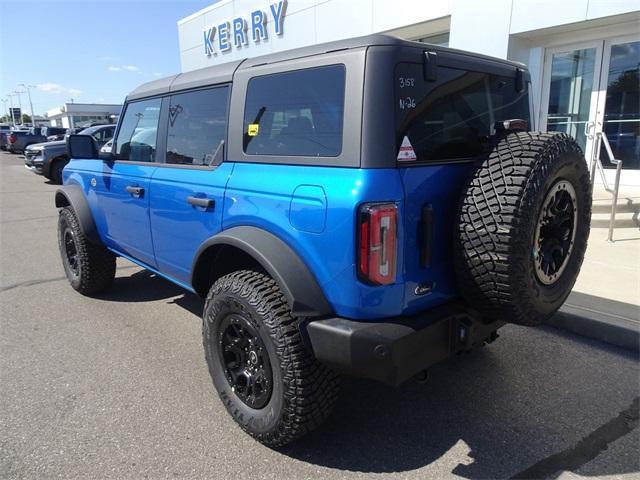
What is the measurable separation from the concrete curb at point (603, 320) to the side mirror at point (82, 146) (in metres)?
4.17

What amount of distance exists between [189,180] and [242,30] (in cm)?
1222

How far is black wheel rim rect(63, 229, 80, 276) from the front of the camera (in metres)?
4.83

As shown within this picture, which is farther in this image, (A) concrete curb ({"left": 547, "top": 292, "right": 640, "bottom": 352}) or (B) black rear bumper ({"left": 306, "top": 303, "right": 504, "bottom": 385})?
(A) concrete curb ({"left": 547, "top": 292, "right": 640, "bottom": 352})

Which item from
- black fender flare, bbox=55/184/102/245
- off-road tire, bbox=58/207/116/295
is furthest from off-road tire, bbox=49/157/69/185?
black fender flare, bbox=55/184/102/245

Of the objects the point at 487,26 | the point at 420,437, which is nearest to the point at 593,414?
the point at 420,437

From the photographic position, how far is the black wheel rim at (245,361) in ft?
8.00

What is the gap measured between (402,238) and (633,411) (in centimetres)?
193

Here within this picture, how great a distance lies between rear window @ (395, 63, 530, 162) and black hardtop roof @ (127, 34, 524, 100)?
0.11 m

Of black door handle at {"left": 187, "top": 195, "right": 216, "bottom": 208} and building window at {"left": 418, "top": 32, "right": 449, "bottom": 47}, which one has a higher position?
building window at {"left": 418, "top": 32, "right": 449, "bottom": 47}

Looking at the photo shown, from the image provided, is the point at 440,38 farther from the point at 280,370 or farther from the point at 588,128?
the point at 280,370

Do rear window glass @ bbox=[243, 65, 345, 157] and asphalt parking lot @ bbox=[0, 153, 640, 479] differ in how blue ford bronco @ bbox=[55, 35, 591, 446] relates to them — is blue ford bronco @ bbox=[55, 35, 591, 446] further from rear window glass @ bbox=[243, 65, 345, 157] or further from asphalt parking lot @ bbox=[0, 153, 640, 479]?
asphalt parking lot @ bbox=[0, 153, 640, 479]

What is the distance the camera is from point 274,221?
2.35 metres

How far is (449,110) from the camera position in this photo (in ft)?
7.83

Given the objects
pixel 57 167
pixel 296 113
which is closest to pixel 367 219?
pixel 296 113
